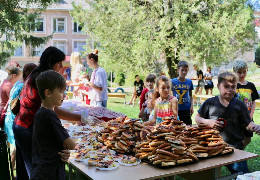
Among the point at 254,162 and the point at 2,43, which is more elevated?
the point at 2,43

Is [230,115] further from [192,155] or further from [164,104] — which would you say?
[164,104]

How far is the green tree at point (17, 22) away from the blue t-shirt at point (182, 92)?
10721 millimetres

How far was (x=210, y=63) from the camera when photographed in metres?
13.3

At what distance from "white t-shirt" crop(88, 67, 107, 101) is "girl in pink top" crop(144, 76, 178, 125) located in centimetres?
138

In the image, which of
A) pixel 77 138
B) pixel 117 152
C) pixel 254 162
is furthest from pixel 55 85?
pixel 254 162

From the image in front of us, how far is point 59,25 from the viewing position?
32.8m

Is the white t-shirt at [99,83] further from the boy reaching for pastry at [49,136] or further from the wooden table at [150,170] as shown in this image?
the boy reaching for pastry at [49,136]

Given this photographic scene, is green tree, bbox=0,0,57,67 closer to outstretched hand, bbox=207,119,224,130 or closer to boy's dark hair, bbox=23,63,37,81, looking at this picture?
boy's dark hair, bbox=23,63,37,81

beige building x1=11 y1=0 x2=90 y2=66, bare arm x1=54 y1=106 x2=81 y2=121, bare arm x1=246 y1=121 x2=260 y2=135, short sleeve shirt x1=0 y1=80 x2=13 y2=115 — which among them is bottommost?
bare arm x1=246 y1=121 x2=260 y2=135

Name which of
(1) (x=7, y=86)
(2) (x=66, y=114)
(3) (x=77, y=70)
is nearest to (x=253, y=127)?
(2) (x=66, y=114)

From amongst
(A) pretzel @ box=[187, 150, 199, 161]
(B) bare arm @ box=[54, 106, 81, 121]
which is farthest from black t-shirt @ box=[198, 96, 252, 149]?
(B) bare arm @ box=[54, 106, 81, 121]

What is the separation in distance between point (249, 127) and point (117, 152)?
4.65 ft

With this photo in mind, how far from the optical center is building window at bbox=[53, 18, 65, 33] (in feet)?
107

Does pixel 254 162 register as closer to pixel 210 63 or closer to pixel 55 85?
pixel 55 85
